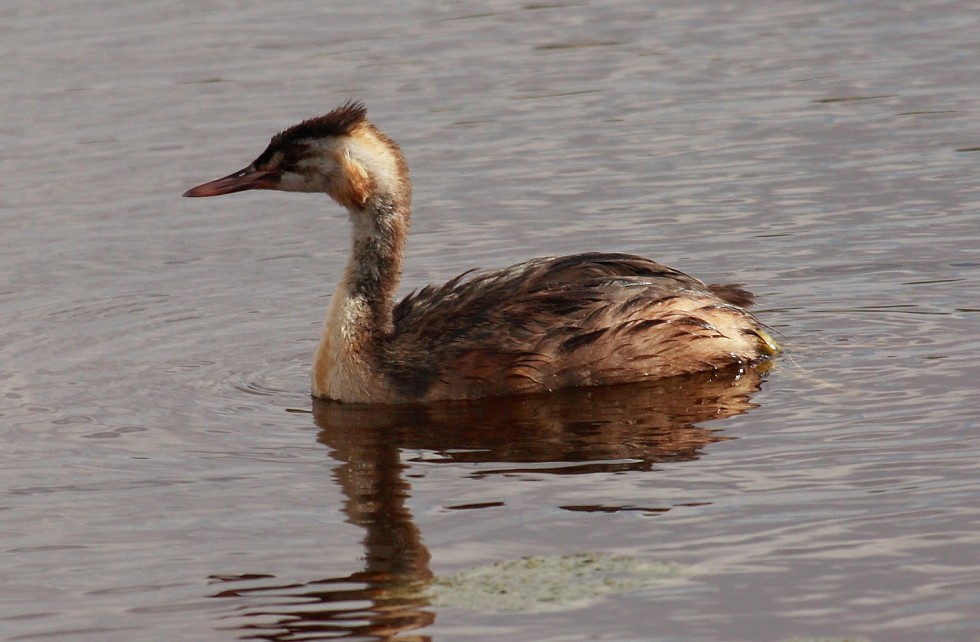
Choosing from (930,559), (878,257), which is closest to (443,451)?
(930,559)

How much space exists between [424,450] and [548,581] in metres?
2.20

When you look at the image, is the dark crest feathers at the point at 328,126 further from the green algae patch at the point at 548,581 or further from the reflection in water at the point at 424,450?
the green algae patch at the point at 548,581

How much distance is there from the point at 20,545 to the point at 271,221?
654 cm

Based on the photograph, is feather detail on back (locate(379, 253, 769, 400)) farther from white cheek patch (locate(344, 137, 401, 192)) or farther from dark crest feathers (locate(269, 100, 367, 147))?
dark crest feathers (locate(269, 100, 367, 147))

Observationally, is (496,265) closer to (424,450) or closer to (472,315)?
(472,315)

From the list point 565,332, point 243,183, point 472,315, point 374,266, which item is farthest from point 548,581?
point 243,183

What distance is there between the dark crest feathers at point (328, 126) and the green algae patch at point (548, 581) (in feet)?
12.8

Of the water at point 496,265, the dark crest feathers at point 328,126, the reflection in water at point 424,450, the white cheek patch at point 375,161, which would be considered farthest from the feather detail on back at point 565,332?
the dark crest feathers at point 328,126

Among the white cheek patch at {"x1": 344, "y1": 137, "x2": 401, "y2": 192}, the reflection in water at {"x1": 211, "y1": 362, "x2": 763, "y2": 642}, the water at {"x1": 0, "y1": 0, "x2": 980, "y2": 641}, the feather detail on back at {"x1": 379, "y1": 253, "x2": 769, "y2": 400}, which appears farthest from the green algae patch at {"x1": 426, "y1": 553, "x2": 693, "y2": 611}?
the white cheek patch at {"x1": 344, "y1": 137, "x2": 401, "y2": 192}

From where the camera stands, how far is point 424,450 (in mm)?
9242

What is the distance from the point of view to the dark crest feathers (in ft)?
34.7

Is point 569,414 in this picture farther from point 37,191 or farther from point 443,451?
point 37,191

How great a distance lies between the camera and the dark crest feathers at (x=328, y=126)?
10.6 metres

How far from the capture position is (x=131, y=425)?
32.5 ft
